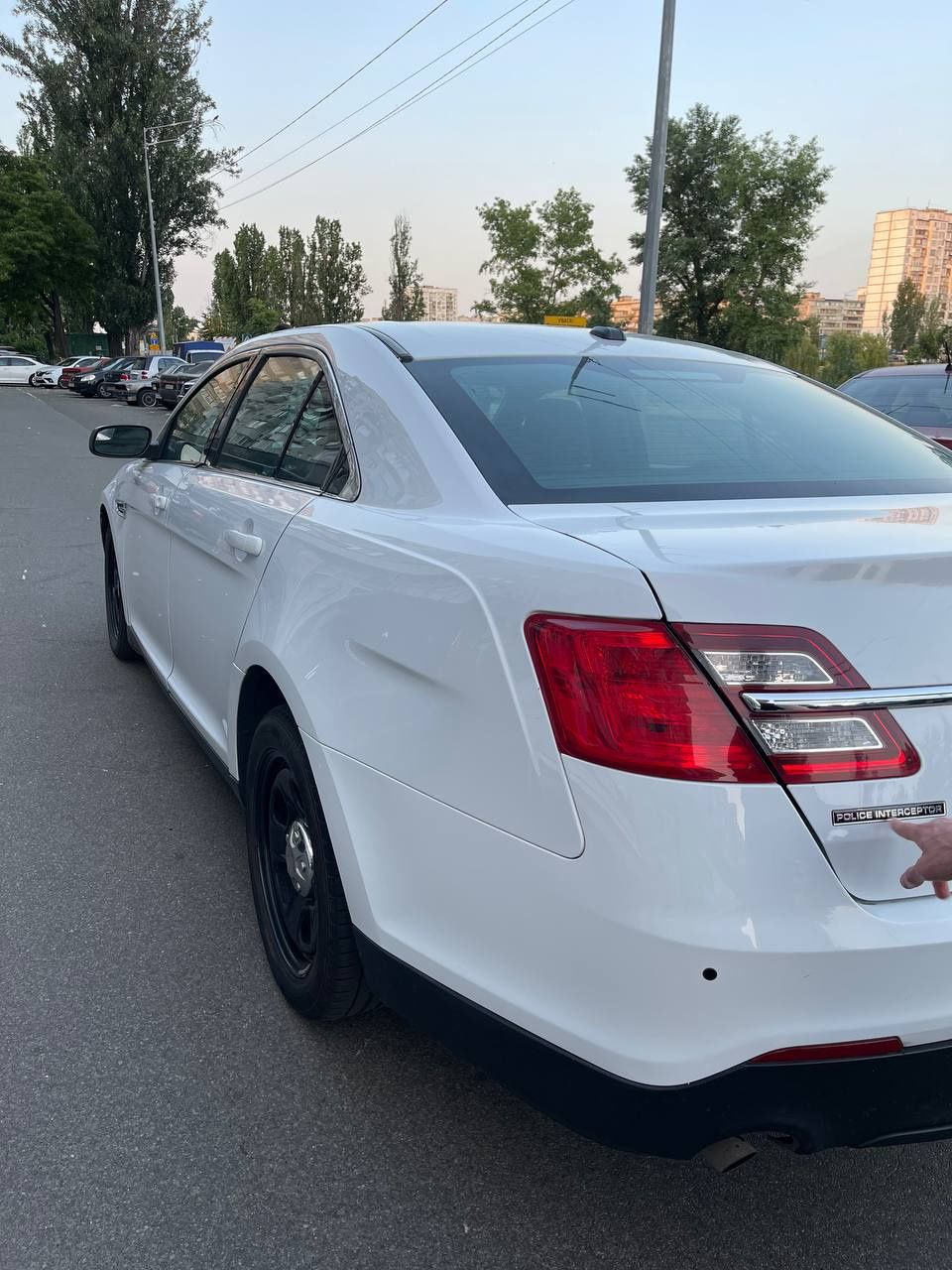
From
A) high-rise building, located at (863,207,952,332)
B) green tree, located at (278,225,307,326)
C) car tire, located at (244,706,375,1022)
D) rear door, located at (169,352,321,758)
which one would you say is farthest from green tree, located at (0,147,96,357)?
high-rise building, located at (863,207,952,332)

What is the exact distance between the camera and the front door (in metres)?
3.83

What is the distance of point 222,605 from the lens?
9.89 ft

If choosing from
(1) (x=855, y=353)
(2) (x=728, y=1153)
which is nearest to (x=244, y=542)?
(2) (x=728, y=1153)

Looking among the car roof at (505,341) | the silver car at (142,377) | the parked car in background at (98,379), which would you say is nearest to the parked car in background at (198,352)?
the silver car at (142,377)

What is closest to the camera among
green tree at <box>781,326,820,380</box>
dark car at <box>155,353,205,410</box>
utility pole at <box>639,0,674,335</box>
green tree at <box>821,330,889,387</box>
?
utility pole at <box>639,0,674,335</box>

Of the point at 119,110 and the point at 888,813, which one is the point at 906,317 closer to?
the point at 119,110

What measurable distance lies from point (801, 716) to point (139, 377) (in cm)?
3802

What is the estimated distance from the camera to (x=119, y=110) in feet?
151

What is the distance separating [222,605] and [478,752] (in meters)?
1.51

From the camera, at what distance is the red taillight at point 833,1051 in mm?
1521

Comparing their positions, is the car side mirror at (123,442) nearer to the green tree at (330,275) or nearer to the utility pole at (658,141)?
the utility pole at (658,141)

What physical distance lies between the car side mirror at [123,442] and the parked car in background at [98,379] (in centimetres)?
3648

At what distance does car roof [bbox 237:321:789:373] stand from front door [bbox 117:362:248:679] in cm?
78

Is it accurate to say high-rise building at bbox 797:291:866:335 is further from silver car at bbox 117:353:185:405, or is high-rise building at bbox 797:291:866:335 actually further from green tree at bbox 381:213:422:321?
silver car at bbox 117:353:185:405
